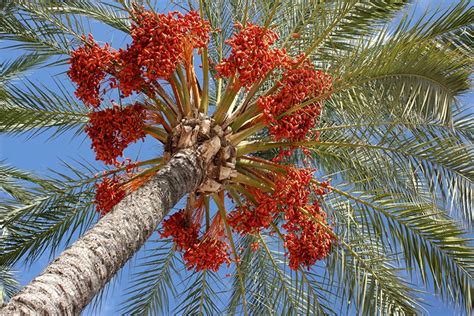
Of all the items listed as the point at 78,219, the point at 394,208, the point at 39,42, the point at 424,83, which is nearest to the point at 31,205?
the point at 78,219

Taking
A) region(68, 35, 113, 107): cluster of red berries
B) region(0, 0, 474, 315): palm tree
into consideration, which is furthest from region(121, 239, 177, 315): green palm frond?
region(68, 35, 113, 107): cluster of red berries

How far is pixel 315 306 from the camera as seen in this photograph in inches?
291

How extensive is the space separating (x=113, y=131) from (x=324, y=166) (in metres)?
3.34

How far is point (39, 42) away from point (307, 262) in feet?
13.6

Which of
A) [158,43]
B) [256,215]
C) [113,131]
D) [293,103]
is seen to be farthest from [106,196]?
[293,103]

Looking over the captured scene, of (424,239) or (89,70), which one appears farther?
(424,239)

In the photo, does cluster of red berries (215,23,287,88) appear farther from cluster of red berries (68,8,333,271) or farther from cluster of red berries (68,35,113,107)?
cluster of red berries (68,35,113,107)

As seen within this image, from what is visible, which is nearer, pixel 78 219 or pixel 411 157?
pixel 411 157

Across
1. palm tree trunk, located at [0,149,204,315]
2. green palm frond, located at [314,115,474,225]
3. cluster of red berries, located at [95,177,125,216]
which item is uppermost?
green palm frond, located at [314,115,474,225]

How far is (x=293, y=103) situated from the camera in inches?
245

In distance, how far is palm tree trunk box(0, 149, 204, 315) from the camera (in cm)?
376

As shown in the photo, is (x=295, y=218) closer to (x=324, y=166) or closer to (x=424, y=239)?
(x=424, y=239)

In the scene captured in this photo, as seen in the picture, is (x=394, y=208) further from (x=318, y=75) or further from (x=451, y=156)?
(x=318, y=75)

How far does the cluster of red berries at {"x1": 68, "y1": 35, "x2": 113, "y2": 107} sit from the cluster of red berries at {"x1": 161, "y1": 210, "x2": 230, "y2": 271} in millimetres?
1572
